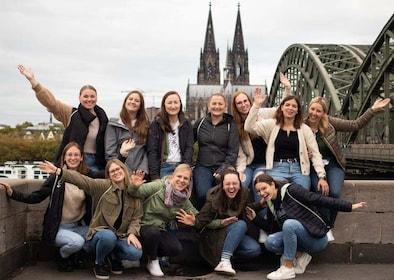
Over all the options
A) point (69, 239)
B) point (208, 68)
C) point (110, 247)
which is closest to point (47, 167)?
point (69, 239)

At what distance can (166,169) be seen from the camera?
6141 millimetres

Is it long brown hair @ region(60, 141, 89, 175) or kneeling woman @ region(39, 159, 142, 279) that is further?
long brown hair @ region(60, 141, 89, 175)

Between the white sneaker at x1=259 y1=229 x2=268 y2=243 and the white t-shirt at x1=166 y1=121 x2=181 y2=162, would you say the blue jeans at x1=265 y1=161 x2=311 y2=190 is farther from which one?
the white t-shirt at x1=166 y1=121 x2=181 y2=162

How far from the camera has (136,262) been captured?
591cm

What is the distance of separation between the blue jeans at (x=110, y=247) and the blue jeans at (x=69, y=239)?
0.40 feet

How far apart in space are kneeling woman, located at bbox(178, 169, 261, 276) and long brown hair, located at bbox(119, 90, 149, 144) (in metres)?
1.03

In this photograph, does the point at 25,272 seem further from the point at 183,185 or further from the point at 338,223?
the point at 338,223

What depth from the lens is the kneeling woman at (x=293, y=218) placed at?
5.54m

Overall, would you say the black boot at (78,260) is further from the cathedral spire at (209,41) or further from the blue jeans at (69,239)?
the cathedral spire at (209,41)

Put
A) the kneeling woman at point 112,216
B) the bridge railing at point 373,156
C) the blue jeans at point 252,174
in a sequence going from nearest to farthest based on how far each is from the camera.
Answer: the kneeling woman at point 112,216, the blue jeans at point 252,174, the bridge railing at point 373,156

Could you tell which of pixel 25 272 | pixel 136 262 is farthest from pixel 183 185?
pixel 25 272

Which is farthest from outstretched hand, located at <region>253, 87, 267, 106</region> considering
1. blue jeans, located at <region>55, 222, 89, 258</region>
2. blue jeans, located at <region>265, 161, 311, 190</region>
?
blue jeans, located at <region>55, 222, 89, 258</region>

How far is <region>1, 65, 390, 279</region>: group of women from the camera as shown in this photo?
5.57 m

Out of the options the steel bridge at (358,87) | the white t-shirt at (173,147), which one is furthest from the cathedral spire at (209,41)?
the white t-shirt at (173,147)
